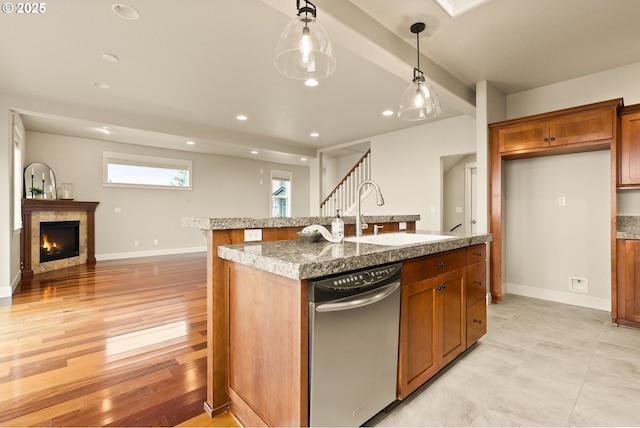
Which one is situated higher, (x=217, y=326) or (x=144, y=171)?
(x=144, y=171)

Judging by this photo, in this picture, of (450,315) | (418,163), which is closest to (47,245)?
(450,315)

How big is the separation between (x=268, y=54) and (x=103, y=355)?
9.94 feet

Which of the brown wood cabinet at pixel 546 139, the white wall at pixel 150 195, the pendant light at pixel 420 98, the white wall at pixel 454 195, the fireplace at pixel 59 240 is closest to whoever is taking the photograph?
the pendant light at pixel 420 98

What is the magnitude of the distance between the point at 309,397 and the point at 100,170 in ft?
23.9

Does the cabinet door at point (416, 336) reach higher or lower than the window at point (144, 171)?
lower

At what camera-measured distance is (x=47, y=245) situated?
5.56m

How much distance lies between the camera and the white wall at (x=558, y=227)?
3.44 m

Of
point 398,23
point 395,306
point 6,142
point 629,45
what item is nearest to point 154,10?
point 398,23

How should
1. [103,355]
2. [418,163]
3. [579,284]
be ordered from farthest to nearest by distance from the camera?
[418,163] < [579,284] < [103,355]

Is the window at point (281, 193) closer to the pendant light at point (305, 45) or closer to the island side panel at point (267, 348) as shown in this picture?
the pendant light at point (305, 45)

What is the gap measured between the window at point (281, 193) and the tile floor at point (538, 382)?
7401mm

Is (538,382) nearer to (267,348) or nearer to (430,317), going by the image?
(430,317)

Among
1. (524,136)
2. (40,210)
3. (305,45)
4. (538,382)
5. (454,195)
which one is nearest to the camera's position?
(305,45)

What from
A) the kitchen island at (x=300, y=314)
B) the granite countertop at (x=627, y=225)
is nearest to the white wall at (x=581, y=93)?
the granite countertop at (x=627, y=225)
